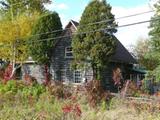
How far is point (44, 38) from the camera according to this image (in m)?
42.0

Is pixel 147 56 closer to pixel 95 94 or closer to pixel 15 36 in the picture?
pixel 95 94

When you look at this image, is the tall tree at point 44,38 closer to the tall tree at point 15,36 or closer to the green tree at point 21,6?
the tall tree at point 15,36

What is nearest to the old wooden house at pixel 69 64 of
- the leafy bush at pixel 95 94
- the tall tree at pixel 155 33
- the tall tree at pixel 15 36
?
the tall tree at pixel 15 36

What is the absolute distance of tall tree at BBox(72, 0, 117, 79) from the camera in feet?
117

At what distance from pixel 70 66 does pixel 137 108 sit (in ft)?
66.2

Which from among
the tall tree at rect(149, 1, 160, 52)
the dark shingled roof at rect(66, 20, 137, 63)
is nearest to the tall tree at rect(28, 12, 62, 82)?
the dark shingled roof at rect(66, 20, 137, 63)

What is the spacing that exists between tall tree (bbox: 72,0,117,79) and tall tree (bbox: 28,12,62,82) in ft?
15.7

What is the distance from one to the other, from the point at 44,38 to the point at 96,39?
768 centimetres

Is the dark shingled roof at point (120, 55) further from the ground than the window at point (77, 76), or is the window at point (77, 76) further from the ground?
the dark shingled roof at point (120, 55)

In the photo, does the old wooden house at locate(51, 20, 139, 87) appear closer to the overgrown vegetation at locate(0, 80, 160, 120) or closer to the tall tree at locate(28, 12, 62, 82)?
the tall tree at locate(28, 12, 62, 82)

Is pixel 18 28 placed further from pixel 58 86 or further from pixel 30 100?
pixel 30 100

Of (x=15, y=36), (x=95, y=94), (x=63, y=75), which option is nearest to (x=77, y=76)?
(x=63, y=75)

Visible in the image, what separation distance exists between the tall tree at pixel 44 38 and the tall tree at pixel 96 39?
4785 mm

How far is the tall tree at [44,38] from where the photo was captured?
4159 cm
